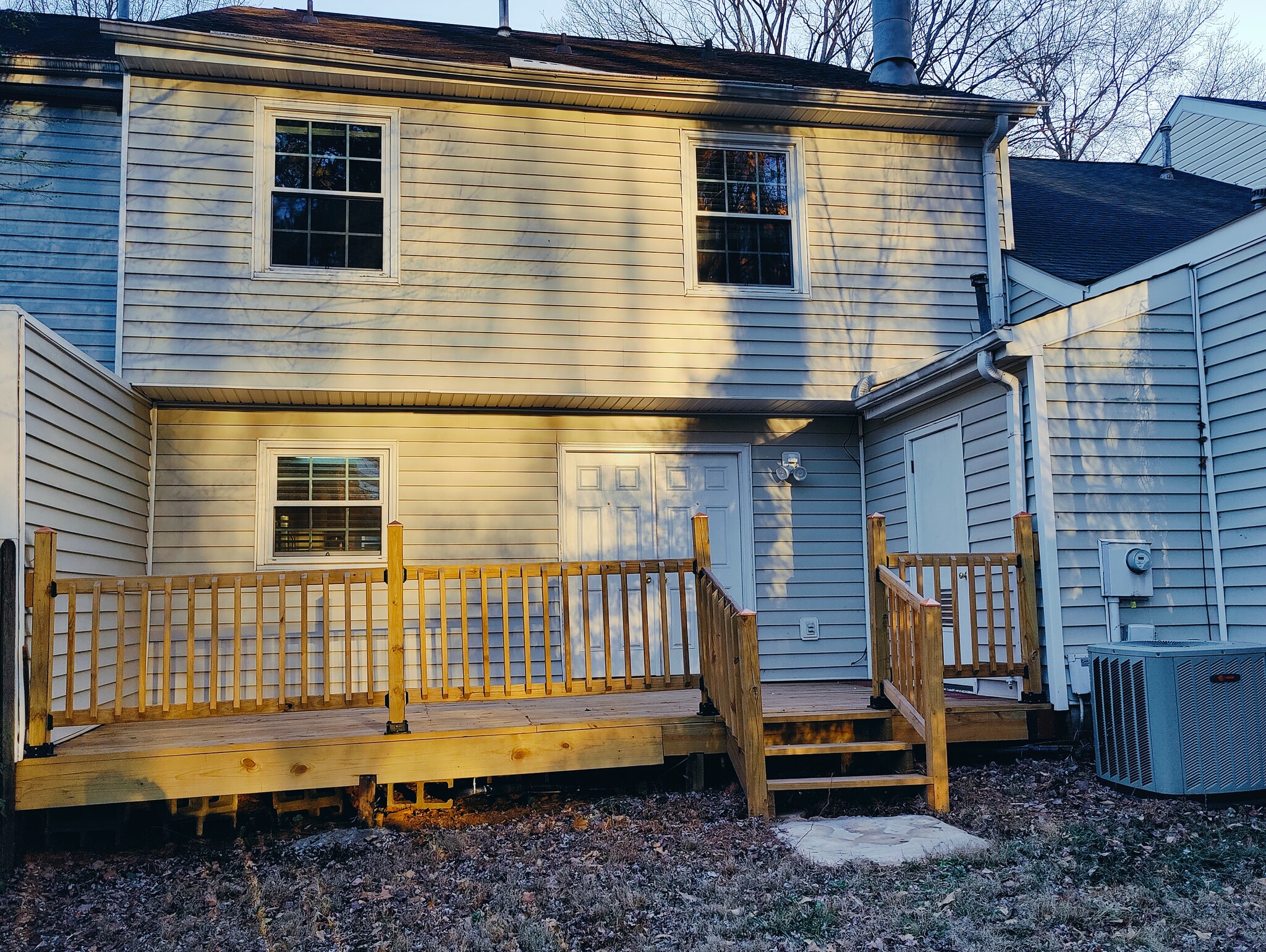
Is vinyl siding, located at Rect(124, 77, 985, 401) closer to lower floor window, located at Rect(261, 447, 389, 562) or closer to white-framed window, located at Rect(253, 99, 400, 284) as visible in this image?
white-framed window, located at Rect(253, 99, 400, 284)

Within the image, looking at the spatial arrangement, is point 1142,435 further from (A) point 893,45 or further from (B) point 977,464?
(A) point 893,45

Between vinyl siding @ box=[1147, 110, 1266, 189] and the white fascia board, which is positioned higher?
vinyl siding @ box=[1147, 110, 1266, 189]

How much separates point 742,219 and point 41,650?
586 cm

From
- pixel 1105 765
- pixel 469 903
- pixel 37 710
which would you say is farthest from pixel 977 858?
pixel 37 710

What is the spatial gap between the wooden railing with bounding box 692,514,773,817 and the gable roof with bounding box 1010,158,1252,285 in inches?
158

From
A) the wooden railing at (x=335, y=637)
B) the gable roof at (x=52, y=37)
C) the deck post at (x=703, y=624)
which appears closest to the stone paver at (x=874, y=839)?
the deck post at (x=703, y=624)

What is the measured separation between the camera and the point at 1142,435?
6.94 m

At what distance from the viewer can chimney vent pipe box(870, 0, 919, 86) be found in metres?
10.0

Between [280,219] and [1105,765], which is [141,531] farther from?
[1105,765]

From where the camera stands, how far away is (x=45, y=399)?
5707mm

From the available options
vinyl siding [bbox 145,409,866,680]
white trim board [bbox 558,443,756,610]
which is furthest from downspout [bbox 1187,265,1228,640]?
white trim board [bbox 558,443,756,610]

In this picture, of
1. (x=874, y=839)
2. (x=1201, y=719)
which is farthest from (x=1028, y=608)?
(x=874, y=839)

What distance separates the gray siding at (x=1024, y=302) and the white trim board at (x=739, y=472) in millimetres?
2443

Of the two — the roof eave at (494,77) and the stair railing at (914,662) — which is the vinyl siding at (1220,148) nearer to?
the roof eave at (494,77)
